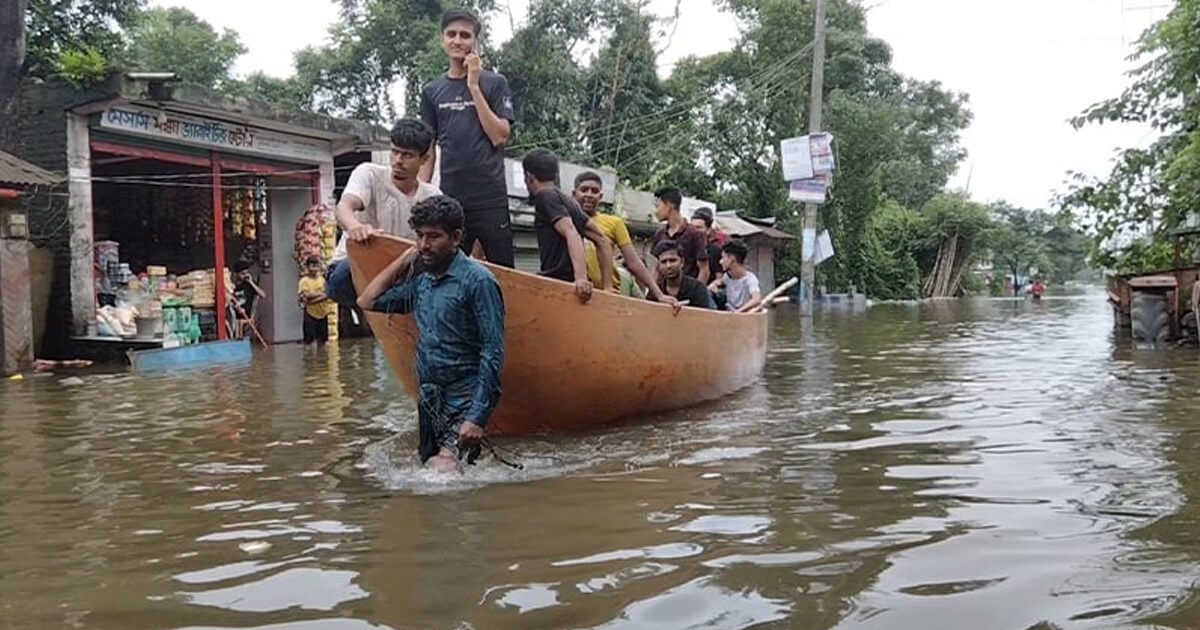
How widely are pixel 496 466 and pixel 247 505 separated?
107 cm

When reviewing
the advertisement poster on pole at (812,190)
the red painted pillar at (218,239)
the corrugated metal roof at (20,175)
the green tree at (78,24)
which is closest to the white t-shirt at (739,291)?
the corrugated metal roof at (20,175)

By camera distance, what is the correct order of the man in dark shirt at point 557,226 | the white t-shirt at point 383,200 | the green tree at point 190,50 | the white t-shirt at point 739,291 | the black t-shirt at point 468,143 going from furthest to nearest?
1. the green tree at point 190,50
2. the white t-shirt at point 739,291
3. the black t-shirt at point 468,143
4. the man in dark shirt at point 557,226
5. the white t-shirt at point 383,200

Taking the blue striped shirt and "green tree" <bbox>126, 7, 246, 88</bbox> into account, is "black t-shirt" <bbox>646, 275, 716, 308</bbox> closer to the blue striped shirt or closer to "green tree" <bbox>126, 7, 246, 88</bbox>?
the blue striped shirt

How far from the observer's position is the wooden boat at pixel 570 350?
500cm

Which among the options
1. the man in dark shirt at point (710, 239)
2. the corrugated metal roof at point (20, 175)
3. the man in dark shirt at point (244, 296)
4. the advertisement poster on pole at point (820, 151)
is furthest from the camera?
the advertisement poster on pole at point (820, 151)

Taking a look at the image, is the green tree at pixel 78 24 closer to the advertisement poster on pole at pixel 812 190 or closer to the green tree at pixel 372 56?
the green tree at pixel 372 56

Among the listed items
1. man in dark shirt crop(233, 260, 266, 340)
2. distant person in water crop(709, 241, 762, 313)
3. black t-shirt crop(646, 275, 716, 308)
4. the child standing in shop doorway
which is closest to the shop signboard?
the child standing in shop doorway

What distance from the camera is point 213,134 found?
46.6 feet

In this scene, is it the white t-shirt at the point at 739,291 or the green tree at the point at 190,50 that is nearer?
the white t-shirt at the point at 739,291

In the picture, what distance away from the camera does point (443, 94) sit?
5.55m

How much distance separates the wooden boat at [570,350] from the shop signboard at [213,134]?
8.95 metres

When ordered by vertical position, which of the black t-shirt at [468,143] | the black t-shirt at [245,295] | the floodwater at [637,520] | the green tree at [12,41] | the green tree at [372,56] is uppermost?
the green tree at [372,56]

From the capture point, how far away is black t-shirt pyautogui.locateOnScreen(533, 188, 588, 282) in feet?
18.1

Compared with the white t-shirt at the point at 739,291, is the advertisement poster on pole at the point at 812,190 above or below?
above
